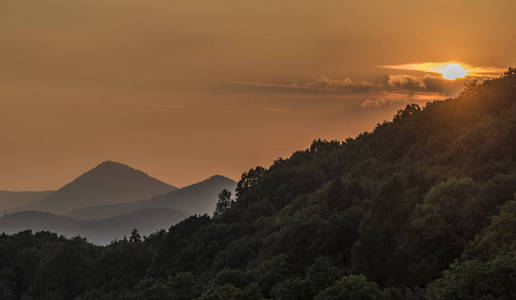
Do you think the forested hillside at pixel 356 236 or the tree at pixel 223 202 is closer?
the forested hillside at pixel 356 236

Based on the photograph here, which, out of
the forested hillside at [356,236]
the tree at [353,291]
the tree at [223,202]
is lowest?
the tree at [353,291]

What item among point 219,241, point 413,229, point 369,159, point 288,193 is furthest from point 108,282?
point 413,229

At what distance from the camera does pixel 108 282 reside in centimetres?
10988

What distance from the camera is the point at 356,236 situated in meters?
74.9

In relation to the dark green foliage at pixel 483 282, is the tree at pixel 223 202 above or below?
above

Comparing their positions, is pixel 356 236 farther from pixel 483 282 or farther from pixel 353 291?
pixel 483 282

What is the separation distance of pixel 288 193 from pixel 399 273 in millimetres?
66724

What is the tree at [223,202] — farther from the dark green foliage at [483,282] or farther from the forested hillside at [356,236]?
the dark green foliage at [483,282]

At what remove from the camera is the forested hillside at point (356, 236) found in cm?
5597

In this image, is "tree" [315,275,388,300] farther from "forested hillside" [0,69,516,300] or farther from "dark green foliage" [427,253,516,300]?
"dark green foliage" [427,253,516,300]

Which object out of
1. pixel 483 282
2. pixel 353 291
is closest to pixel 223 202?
pixel 353 291

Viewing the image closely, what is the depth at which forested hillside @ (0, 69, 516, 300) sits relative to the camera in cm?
5597

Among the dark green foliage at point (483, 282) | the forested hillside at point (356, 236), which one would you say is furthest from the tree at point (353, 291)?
the dark green foliage at point (483, 282)

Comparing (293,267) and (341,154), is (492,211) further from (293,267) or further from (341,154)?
(341,154)
